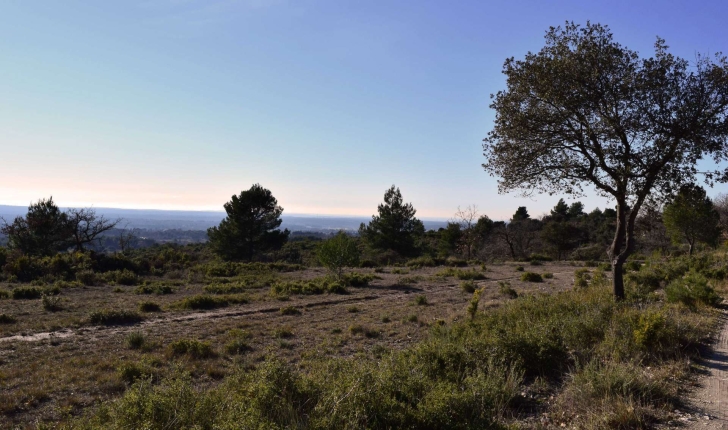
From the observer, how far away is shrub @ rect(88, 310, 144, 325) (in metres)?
12.8

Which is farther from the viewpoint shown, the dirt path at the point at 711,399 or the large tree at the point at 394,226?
the large tree at the point at 394,226

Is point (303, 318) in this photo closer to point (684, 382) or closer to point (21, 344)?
point (21, 344)

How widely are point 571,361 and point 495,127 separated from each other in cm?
601

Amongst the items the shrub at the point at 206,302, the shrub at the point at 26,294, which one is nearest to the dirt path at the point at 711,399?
the shrub at the point at 206,302

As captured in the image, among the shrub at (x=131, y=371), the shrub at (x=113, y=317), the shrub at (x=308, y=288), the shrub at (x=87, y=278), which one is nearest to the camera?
the shrub at (x=131, y=371)

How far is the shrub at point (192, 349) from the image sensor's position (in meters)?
9.06

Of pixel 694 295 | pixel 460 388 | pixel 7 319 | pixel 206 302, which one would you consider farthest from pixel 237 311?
pixel 694 295

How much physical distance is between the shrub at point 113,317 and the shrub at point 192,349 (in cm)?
475

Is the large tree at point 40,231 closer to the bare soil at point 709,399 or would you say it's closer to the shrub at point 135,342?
the shrub at point 135,342

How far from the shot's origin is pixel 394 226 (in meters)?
41.9

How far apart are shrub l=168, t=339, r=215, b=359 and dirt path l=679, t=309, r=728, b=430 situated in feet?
27.1

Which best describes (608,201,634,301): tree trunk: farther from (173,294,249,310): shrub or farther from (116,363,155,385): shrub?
(173,294,249,310): shrub

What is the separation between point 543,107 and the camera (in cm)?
988

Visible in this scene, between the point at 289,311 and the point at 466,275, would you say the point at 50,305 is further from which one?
the point at 466,275
